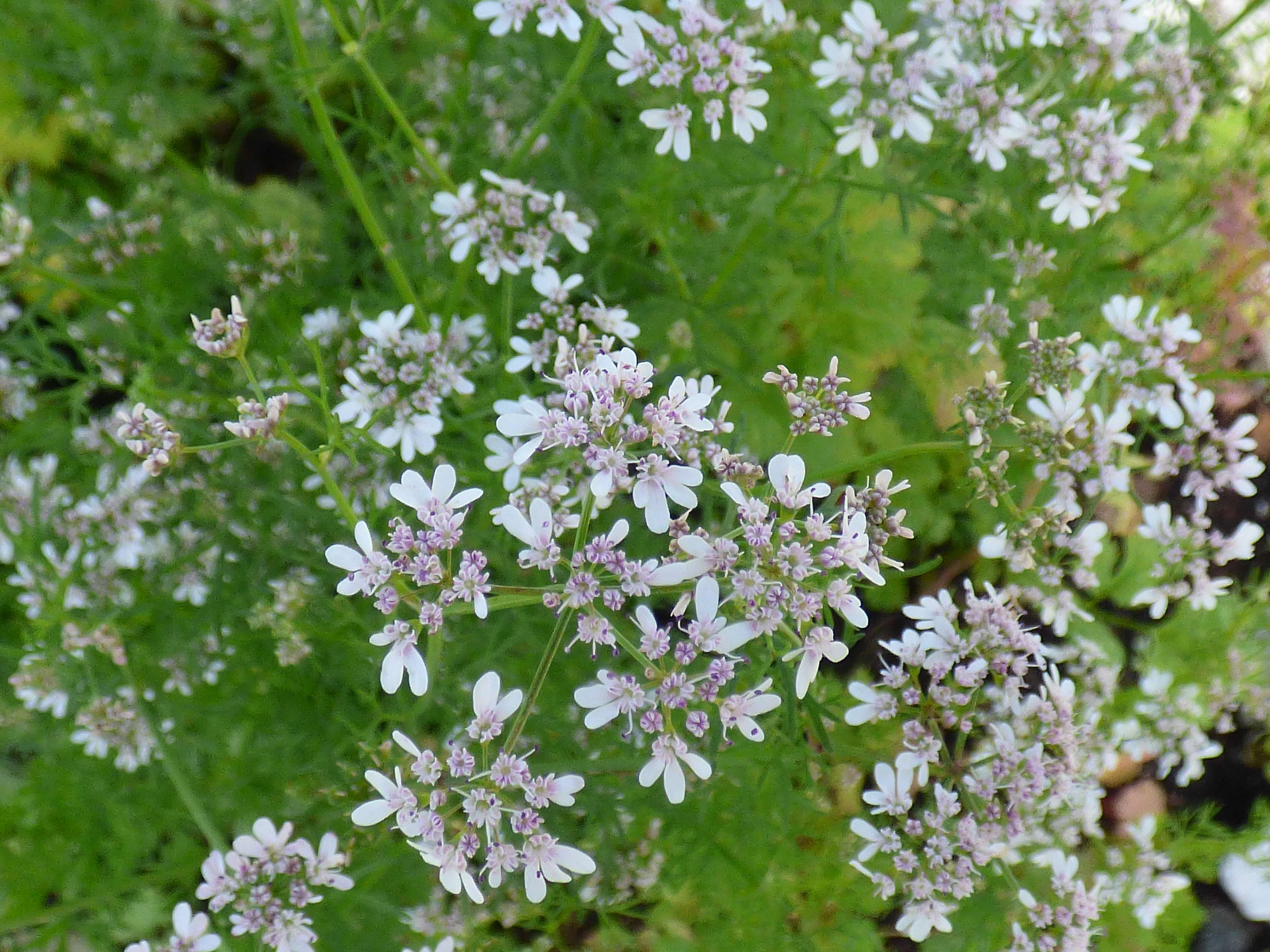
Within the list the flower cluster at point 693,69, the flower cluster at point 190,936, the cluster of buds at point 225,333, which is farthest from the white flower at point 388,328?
the flower cluster at point 190,936

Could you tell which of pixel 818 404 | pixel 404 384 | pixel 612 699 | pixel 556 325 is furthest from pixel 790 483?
pixel 404 384

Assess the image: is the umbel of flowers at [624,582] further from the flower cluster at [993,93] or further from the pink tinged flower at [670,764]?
the flower cluster at [993,93]

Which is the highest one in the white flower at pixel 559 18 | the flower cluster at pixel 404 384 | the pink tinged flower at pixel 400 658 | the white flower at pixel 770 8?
the white flower at pixel 559 18

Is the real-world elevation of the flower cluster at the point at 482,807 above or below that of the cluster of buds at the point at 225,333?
below

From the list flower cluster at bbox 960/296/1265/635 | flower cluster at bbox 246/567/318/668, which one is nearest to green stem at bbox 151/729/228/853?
flower cluster at bbox 246/567/318/668

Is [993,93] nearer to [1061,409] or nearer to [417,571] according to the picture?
[1061,409]

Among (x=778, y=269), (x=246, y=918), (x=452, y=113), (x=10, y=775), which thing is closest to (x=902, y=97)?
(x=778, y=269)
